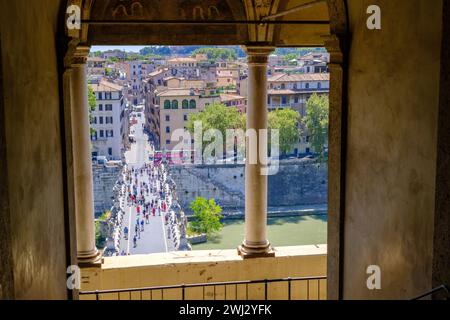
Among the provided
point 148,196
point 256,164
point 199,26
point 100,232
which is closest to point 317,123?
Answer: point 148,196

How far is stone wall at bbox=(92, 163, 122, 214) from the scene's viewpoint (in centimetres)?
5812

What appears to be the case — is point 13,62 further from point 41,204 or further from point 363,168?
point 363,168

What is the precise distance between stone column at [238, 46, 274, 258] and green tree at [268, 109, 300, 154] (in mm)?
46462

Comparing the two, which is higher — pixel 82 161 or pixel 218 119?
pixel 82 161

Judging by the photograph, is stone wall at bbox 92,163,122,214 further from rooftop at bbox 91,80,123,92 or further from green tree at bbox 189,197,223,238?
green tree at bbox 189,197,223,238

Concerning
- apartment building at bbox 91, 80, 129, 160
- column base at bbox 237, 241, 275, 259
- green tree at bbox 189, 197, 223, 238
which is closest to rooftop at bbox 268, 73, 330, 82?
apartment building at bbox 91, 80, 129, 160

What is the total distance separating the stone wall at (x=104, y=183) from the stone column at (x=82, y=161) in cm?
4830

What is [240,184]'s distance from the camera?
2233 inches

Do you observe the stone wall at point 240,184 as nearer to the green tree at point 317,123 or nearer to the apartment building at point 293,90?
the green tree at point 317,123

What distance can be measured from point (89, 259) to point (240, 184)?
4733 cm

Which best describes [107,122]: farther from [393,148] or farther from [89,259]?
[393,148]

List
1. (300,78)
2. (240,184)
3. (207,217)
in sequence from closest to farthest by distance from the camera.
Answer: (207,217) → (240,184) → (300,78)
